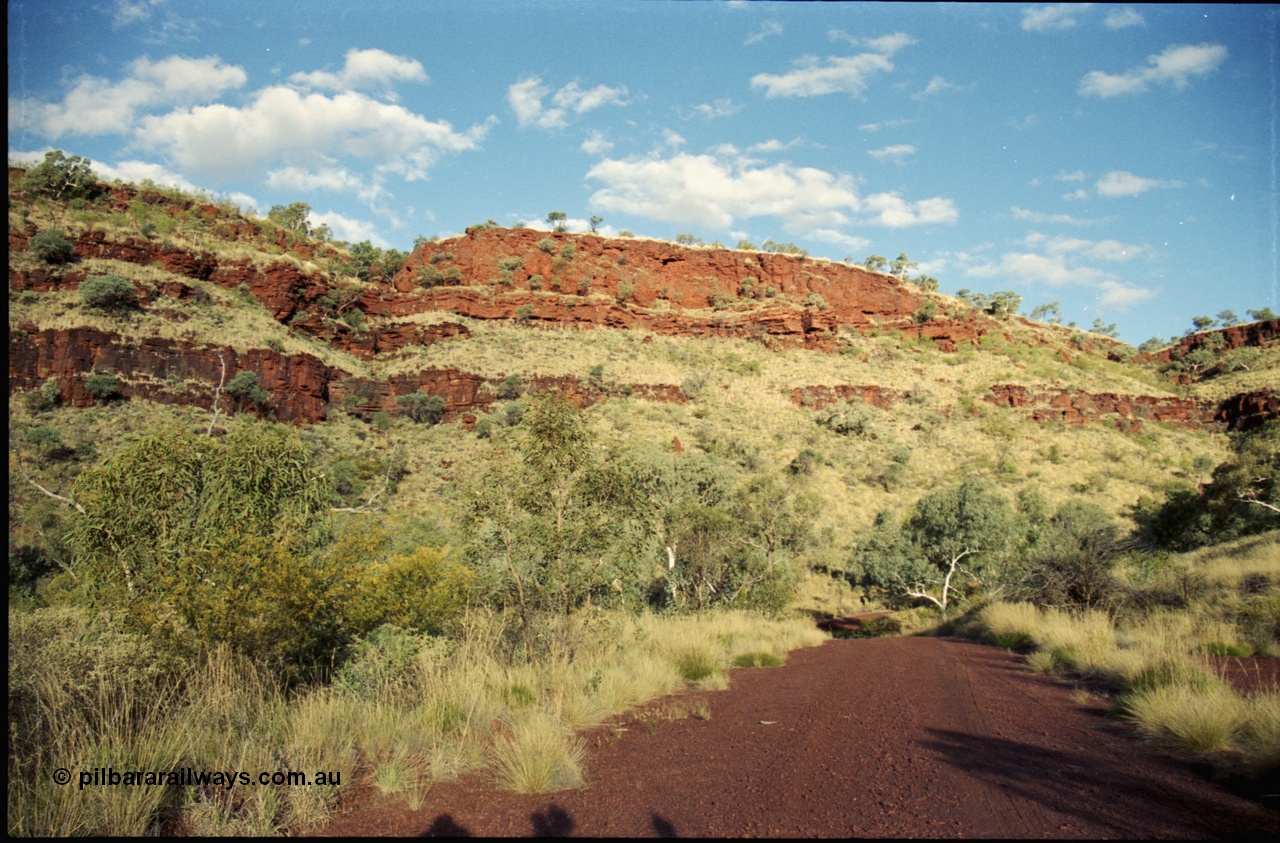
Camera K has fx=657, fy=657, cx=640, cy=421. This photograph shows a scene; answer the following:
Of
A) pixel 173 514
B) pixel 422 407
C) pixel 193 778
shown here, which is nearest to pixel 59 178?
pixel 422 407

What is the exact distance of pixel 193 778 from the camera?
14.6 ft

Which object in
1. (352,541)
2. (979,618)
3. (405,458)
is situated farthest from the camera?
(405,458)

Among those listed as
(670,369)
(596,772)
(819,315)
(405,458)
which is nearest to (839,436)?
(670,369)

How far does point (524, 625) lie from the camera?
916 centimetres

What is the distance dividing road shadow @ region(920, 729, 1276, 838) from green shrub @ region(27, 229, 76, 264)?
53.8 metres

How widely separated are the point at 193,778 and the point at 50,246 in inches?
1998

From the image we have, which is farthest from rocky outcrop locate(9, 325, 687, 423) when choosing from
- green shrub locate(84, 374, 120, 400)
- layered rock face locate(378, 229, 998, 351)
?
layered rock face locate(378, 229, 998, 351)

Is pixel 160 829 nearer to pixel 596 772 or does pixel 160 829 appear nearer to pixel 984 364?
pixel 596 772

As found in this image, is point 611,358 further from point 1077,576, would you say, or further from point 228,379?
point 1077,576

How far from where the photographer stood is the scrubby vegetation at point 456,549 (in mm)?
5453

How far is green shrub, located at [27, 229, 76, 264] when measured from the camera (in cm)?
4022

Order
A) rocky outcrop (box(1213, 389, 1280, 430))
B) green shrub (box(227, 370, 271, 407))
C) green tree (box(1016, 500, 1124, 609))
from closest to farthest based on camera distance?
green tree (box(1016, 500, 1124, 609)), green shrub (box(227, 370, 271, 407)), rocky outcrop (box(1213, 389, 1280, 430))

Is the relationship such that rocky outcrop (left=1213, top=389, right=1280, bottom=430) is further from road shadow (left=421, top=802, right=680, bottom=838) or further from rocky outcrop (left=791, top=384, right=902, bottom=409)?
road shadow (left=421, top=802, right=680, bottom=838)

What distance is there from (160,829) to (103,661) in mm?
3228
